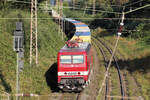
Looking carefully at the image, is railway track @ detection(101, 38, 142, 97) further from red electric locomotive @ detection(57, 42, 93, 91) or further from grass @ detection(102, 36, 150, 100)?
red electric locomotive @ detection(57, 42, 93, 91)

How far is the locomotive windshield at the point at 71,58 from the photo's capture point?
17438mm

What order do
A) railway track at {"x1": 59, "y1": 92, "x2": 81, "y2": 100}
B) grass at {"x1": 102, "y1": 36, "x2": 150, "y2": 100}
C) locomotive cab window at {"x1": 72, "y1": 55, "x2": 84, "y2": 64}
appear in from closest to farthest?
railway track at {"x1": 59, "y1": 92, "x2": 81, "y2": 100} < locomotive cab window at {"x1": 72, "y1": 55, "x2": 84, "y2": 64} < grass at {"x1": 102, "y1": 36, "x2": 150, "y2": 100}

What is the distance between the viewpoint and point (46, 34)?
3025 cm

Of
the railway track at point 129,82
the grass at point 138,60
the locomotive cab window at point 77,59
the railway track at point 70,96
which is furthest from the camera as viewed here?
the grass at point 138,60

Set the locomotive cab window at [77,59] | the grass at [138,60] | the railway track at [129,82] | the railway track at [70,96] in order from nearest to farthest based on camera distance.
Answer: the railway track at [70,96], the locomotive cab window at [77,59], the railway track at [129,82], the grass at [138,60]

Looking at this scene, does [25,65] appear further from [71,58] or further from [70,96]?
[70,96]

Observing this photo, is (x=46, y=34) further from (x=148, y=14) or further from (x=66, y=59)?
(x=148, y=14)

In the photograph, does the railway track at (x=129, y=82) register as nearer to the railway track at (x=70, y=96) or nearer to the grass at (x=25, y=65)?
the railway track at (x=70, y=96)

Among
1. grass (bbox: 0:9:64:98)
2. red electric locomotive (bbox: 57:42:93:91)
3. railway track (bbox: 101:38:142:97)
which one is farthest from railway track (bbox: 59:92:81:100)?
railway track (bbox: 101:38:142:97)

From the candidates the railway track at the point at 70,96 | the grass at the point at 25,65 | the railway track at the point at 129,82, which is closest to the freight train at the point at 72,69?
the railway track at the point at 70,96

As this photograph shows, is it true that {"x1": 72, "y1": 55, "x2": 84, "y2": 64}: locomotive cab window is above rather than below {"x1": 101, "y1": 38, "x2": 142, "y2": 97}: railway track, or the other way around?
above

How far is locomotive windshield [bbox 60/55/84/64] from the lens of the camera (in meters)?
17.4

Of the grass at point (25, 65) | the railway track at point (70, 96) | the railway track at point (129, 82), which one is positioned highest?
the grass at point (25, 65)

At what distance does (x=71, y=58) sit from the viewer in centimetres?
1748
